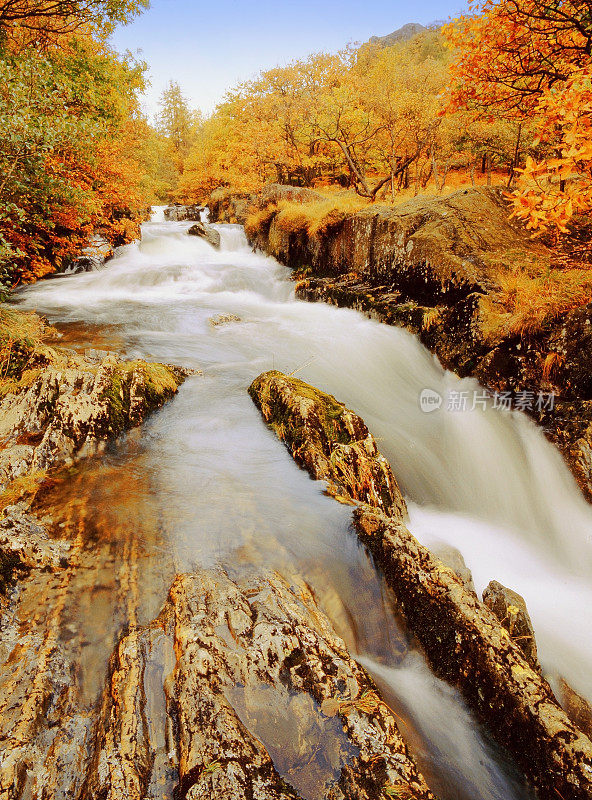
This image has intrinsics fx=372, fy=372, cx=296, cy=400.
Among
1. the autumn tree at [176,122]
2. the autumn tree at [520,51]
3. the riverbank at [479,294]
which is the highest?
the autumn tree at [176,122]

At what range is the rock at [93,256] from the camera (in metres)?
14.3

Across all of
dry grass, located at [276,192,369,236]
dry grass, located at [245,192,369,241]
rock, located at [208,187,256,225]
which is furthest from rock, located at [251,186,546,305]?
rock, located at [208,187,256,225]

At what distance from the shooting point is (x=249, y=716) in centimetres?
208

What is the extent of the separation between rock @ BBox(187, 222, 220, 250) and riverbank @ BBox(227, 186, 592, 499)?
7.79m

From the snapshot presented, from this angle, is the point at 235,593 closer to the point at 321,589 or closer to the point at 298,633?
the point at 298,633

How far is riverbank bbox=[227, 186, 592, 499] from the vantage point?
5.91 meters

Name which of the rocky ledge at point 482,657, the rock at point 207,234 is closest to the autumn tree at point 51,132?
the rock at point 207,234

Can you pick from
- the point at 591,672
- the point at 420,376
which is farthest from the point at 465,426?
the point at 591,672

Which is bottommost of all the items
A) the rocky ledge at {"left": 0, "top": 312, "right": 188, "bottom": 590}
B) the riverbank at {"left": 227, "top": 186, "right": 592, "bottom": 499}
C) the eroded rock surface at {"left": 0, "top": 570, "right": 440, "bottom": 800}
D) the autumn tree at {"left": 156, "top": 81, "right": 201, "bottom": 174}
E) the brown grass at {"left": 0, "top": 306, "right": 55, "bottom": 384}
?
the eroded rock surface at {"left": 0, "top": 570, "right": 440, "bottom": 800}

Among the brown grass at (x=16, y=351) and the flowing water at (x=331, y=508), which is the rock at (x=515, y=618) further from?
the brown grass at (x=16, y=351)

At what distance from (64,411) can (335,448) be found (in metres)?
3.49

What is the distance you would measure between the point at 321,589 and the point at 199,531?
1.28m

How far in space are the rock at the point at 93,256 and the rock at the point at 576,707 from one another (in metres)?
17.0

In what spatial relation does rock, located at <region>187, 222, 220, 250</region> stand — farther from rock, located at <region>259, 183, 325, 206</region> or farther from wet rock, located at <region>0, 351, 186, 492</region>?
wet rock, located at <region>0, 351, 186, 492</region>
